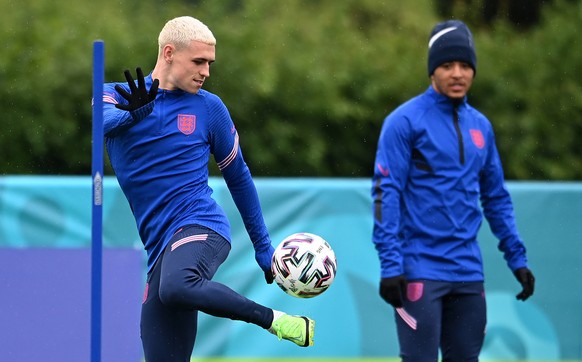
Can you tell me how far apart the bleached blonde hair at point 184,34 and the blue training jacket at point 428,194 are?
1.30 m

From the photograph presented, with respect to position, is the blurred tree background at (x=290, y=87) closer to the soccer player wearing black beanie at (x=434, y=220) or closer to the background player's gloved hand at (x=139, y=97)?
the soccer player wearing black beanie at (x=434, y=220)

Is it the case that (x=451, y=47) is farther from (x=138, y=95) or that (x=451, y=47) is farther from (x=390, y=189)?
(x=138, y=95)

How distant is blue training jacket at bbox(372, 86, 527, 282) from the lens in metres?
6.64

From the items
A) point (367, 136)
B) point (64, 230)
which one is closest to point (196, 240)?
point (64, 230)

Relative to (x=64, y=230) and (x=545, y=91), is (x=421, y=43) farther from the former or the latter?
(x=64, y=230)

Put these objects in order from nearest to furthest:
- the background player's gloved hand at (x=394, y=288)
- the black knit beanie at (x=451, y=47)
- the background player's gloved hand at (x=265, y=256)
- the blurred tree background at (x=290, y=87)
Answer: the background player's gloved hand at (x=265, y=256) → the background player's gloved hand at (x=394, y=288) → the black knit beanie at (x=451, y=47) → the blurred tree background at (x=290, y=87)

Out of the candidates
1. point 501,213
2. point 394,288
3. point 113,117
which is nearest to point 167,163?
point 113,117

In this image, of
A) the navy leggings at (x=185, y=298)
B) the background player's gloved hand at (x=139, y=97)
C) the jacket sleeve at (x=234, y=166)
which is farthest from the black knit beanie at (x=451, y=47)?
the background player's gloved hand at (x=139, y=97)

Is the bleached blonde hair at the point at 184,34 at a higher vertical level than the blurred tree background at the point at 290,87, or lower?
higher

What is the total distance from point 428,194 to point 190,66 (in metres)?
1.60

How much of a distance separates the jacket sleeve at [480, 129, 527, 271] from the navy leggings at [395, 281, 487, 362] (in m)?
0.55

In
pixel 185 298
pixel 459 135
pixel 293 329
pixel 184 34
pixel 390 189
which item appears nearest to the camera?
pixel 185 298

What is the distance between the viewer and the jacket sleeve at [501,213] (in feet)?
23.3

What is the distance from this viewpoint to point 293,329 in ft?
18.8
